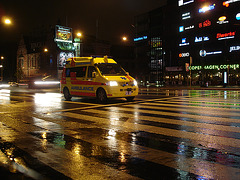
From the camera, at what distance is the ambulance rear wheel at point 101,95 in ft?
42.7

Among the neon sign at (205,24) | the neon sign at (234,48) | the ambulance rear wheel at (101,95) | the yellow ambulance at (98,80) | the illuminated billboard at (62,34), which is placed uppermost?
the neon sign at (205,24)

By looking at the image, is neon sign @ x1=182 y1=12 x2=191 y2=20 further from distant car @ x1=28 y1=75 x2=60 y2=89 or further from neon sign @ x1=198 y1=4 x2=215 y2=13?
distant car @ x1=28 y1=75 x2=60 y2=89

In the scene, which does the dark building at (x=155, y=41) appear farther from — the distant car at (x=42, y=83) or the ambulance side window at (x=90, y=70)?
the ambulance side window at (x=90, y=70)

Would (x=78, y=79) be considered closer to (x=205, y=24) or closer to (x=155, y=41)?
(x=205, y=24)

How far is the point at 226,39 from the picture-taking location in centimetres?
5712

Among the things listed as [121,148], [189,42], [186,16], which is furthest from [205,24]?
[121,148]

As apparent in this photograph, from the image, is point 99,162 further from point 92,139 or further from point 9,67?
point 9,67

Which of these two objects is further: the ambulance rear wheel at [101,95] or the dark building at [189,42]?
the dark building at [189,42]

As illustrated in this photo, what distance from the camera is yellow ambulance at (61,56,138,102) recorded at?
1295 centimetres

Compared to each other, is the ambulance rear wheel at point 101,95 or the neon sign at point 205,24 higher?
the neon sign at point 205,24

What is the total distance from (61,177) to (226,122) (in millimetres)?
5610

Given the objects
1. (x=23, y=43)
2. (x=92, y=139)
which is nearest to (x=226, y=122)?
(x=92, y=139)

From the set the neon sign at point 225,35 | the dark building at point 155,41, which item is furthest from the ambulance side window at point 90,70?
the dark building at point 155,41

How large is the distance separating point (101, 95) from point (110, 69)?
1683 millimetres
